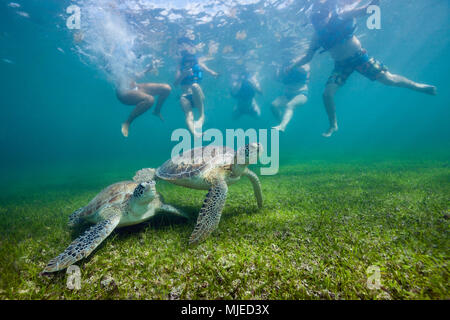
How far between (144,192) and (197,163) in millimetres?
1334

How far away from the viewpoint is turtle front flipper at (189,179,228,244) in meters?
2.63

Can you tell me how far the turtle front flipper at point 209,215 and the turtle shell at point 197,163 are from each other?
663mm

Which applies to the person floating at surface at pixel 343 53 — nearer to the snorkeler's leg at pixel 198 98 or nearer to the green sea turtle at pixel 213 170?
the snorkeler's leg at pixel 198 98

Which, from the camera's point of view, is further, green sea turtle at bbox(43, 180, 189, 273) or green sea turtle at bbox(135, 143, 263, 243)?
green sea turtle at bbox(135, 143, 263, 243)

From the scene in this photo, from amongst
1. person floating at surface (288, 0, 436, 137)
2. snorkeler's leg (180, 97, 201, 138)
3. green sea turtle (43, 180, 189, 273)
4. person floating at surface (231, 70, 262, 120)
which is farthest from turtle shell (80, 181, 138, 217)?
person floating at surface (231, 70, 262, 120)

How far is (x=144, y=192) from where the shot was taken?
9.34 feet

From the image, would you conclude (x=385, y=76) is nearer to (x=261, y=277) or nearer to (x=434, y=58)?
(x=261, y=277)

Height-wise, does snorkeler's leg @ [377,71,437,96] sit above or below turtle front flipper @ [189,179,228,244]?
above

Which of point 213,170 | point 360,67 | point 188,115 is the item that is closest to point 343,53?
point 360,67

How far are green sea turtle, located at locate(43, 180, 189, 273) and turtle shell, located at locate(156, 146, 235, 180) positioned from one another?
28.5 inches
